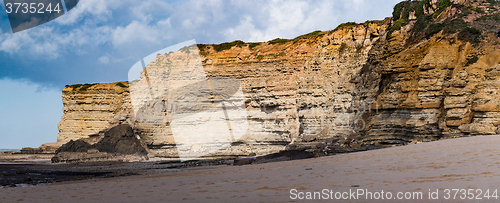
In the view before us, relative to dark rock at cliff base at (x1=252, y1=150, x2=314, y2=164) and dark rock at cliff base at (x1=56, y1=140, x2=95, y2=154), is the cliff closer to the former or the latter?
dark rock at cliff base at (x1=252, y1=150, x2=314, y2=164)

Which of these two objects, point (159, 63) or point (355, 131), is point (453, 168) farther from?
point (159, 63)

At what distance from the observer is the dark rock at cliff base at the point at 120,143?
28016mm

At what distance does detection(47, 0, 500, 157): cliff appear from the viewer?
1395 centimetres

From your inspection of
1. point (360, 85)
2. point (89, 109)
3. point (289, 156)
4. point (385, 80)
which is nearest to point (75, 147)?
point (89, 109)

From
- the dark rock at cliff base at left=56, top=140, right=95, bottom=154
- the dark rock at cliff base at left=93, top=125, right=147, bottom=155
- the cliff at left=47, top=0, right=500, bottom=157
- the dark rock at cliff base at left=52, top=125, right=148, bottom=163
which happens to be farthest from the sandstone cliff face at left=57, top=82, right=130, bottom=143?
the dark rock at cliff base at left=56, top=140, right=95, bottom=154

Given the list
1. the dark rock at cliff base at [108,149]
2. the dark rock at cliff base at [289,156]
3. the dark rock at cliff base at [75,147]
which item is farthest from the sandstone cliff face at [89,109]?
the dark rock at cliff base at [289,156]

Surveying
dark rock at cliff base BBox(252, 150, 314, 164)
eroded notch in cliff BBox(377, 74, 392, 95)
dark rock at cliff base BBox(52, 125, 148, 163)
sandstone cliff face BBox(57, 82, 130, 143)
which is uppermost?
sandstone cliff face BBox(57, 82, 130, 143)

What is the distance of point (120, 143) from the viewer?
28.8 m

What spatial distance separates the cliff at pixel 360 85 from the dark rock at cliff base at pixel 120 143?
8.71ft

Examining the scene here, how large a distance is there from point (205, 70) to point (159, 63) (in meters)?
6.04

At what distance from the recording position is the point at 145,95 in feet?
117

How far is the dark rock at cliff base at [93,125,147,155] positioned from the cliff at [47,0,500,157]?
2.66m

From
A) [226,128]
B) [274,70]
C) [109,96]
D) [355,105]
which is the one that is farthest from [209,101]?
[109,96]

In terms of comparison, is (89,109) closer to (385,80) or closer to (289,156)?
(289,156)
